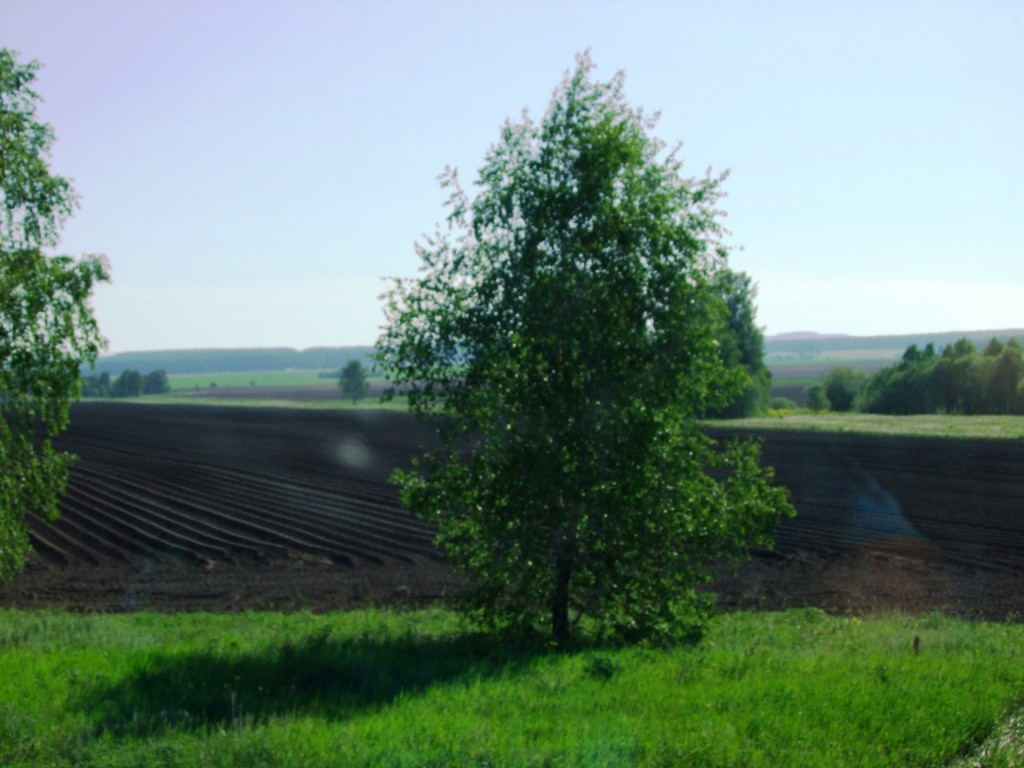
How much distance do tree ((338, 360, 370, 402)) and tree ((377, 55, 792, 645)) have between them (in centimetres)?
10203

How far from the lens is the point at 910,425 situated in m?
57.2

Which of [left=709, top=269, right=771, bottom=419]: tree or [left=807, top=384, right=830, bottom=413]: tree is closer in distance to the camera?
[left=709, top=269, right=771, bottom=419]: tree

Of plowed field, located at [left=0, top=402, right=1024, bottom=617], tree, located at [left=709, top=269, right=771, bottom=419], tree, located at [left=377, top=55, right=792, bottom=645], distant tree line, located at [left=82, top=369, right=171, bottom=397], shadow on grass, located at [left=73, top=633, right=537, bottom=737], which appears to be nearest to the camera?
shadow on grass, located at [left=73, top=633, right=537, bottom=737]

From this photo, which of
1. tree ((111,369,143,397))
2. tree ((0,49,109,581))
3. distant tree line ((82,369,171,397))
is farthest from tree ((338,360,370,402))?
tree ((0,49,109,581))

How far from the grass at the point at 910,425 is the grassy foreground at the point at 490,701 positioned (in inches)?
1548

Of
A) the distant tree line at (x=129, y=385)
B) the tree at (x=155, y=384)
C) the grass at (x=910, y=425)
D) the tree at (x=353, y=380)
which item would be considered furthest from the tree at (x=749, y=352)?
the tree at (x=155, y=384)

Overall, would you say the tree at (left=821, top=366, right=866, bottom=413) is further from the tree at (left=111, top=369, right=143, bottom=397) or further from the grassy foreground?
the tree at (left=111, top=369, right=143, bottom=397)

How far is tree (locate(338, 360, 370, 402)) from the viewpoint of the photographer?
372 ft

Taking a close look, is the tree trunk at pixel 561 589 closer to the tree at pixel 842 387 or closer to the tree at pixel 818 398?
the tree at pixel 842 387

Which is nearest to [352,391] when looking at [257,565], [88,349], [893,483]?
[893,483]

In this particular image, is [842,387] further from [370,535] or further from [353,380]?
[370,535]

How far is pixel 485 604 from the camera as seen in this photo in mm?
11586

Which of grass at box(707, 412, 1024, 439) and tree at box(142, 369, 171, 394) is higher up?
tree at box(142, 369, 171, 394)

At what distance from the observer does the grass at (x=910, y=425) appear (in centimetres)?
5078
